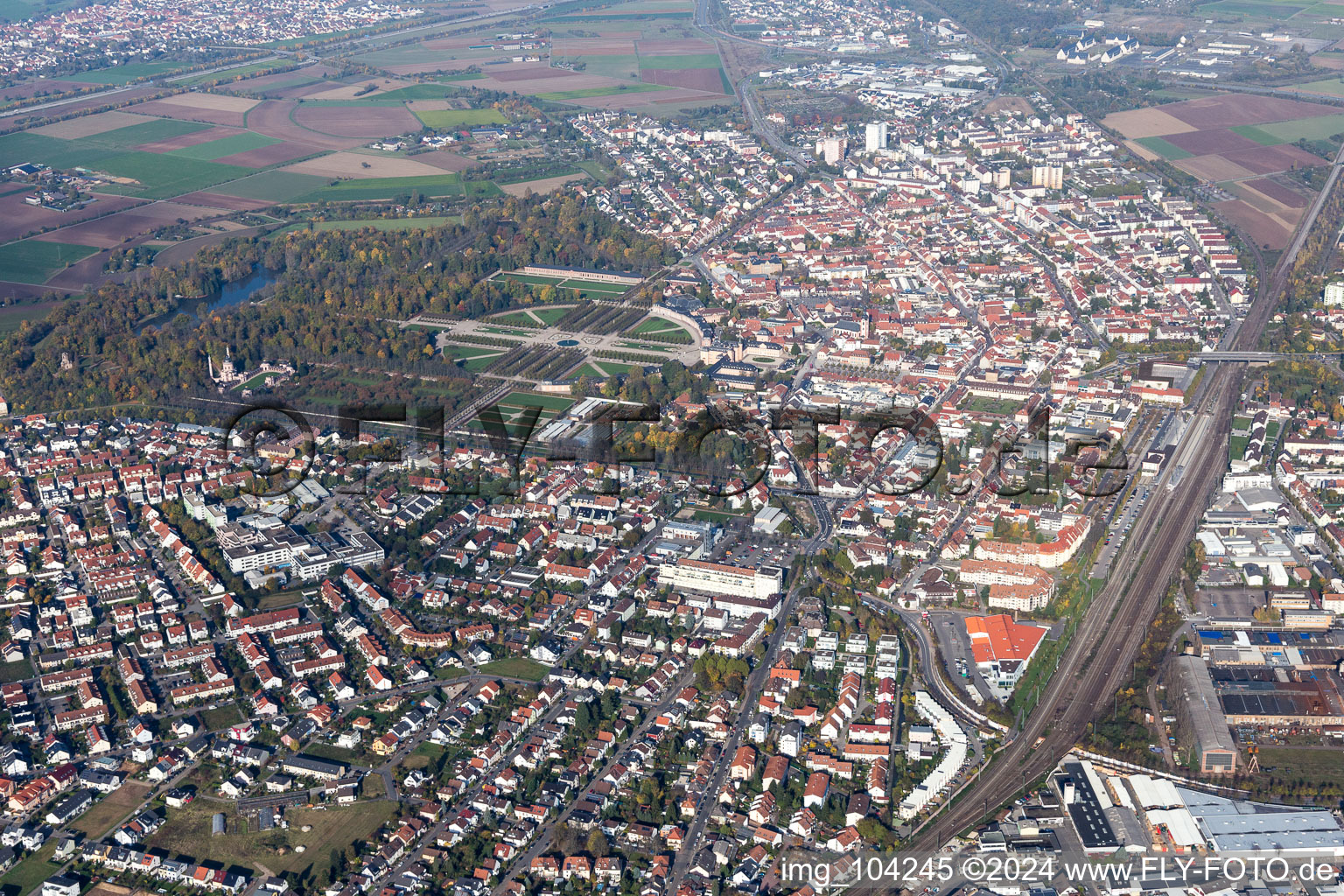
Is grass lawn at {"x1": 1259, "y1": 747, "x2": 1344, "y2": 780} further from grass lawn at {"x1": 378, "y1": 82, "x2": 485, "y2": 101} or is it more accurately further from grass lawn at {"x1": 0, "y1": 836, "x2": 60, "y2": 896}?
grass lawn at {"x1": 378, "y1": 82, "x2": 485, "y2": 101}

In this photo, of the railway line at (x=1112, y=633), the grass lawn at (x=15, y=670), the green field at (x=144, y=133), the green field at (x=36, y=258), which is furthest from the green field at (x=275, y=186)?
the railway line at (x=1112, y=633)

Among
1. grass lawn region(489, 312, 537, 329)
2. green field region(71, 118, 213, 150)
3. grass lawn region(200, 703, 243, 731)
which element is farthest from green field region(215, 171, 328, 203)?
grass lawn region(200, 703, 243, 731)

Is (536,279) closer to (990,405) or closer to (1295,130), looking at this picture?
(990,405)

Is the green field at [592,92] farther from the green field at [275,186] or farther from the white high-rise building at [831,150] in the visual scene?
the green field at [275,186]

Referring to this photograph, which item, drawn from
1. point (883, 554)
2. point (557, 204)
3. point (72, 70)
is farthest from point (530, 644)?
point (72, 70)

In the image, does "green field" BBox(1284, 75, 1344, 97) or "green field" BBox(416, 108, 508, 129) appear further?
"green field" BBox(416, 108, 508, 129)

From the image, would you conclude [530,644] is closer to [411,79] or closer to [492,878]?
[492,878]
